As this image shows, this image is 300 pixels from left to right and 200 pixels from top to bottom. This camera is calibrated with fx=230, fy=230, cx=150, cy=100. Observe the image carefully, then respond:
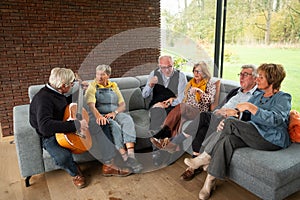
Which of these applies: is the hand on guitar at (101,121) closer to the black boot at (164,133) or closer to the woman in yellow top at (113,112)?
A: the woman in yellow top at (113,112)

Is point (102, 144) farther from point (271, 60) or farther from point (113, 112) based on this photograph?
point (271, 60)

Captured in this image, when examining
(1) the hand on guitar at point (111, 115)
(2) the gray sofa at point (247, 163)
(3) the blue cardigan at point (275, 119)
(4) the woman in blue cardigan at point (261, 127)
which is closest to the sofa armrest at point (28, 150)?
(2) the gray sofa at point (247, 163)

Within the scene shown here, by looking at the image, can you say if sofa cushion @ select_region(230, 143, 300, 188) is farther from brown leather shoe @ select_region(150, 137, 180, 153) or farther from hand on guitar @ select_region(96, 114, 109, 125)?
hand on guitar @ select_region(96, 114, 109, 125)

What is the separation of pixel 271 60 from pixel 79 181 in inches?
122

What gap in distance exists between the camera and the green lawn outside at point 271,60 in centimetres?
319

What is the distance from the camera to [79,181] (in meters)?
2.10

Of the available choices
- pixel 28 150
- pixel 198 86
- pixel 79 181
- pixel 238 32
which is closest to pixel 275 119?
pixel 198 86

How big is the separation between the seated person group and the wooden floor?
0.09 m

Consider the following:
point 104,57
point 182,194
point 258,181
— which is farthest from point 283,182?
point 104,57

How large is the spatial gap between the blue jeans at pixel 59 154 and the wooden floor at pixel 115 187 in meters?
0.20

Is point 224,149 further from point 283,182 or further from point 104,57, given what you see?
point 104,57

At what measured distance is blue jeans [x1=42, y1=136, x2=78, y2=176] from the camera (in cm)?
203

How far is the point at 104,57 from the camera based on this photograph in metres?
4.23

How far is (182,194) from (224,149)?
1.77 feet
